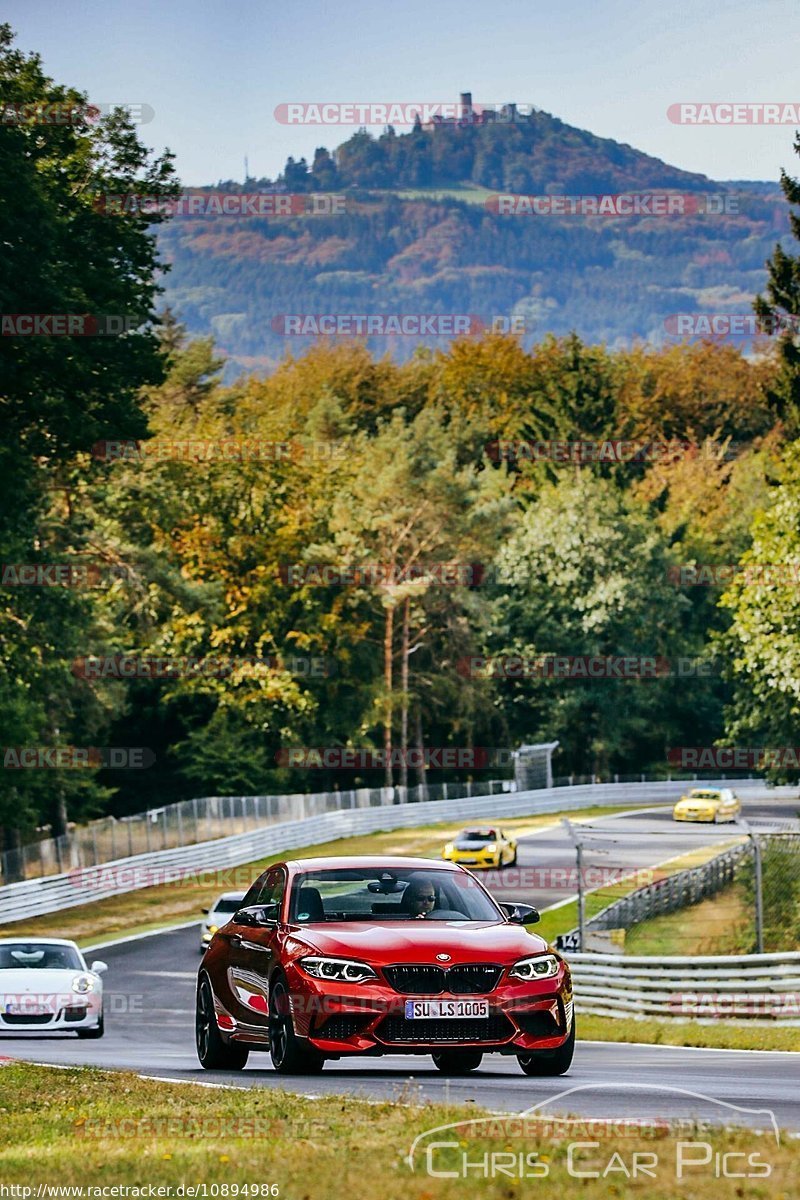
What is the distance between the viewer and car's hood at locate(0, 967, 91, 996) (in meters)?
23.2

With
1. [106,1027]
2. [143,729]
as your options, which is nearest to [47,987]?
[106,1027]

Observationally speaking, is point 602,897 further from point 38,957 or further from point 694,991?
point 38,957

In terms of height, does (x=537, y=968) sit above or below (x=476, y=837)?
above

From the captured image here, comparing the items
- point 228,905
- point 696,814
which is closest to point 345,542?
point 696,814

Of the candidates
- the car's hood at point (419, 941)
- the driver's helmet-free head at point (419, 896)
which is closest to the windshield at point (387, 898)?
the driver's helmet-free head at point (419, 896)

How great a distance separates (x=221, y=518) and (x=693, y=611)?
2918cm

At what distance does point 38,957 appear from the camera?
2477cm

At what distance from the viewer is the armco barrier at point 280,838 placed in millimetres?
50969

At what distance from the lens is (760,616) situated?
47.3m

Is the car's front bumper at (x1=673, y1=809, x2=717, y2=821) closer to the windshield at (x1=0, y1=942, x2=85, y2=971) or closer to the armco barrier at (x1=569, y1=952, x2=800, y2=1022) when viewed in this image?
the armco barrier at (x1=569, y1=952, x2=800, y2=1022)

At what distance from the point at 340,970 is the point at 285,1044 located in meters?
0.83

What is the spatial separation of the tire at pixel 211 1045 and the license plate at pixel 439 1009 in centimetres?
252

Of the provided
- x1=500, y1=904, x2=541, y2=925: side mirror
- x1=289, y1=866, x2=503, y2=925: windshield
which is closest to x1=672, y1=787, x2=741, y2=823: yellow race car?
x1=500, y1=904, x2=541, y2=925: side mirror

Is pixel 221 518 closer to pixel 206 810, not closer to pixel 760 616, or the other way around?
pixel 206 810
